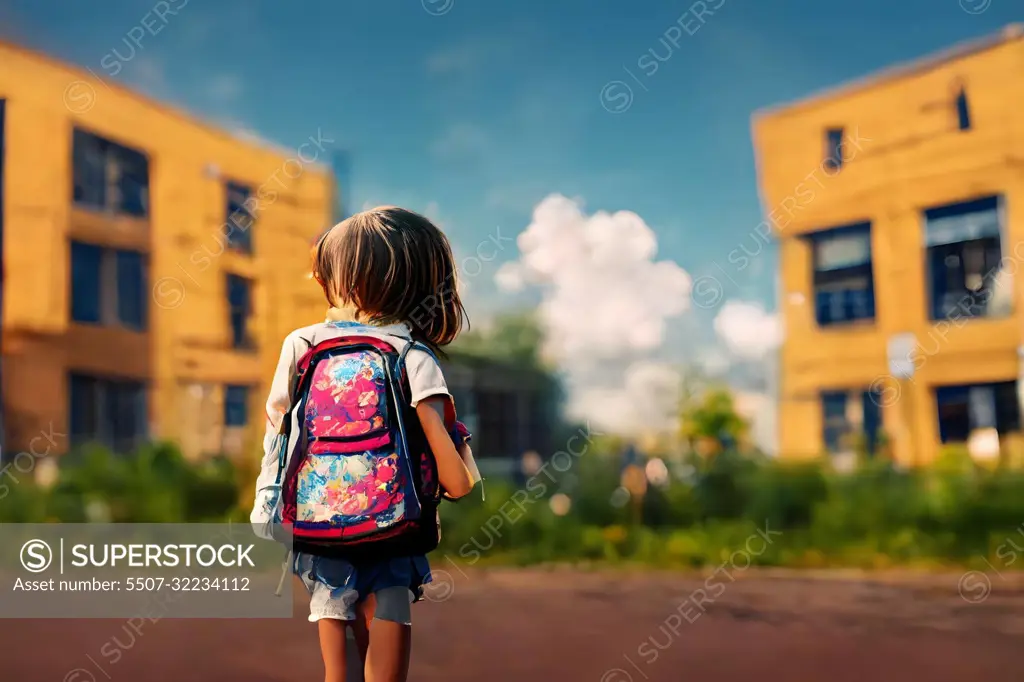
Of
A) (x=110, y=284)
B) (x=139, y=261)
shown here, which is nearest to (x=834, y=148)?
(x=139, y=261)

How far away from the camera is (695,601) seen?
257 inches

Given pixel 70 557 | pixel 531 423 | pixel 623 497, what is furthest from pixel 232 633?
pixel 531 423

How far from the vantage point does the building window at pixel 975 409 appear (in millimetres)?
8492

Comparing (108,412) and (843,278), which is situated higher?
(843,278)

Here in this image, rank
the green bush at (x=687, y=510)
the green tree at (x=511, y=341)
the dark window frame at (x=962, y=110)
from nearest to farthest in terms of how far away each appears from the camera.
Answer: the green bush at (x=687, y=510)
the dark window frame at (x=962, y=110)
the green tree at (x=511, y=341)

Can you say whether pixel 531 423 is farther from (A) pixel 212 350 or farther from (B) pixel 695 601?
(B) pixel 695 601

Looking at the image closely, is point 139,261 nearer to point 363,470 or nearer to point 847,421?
point 847,421

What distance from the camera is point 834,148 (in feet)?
30.0

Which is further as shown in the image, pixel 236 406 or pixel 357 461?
pixel 236 406
